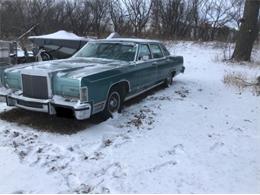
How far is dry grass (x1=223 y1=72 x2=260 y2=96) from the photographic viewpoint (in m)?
8.89

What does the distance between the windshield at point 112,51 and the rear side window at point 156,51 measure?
107cm

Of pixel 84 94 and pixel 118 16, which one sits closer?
pixel 84 94

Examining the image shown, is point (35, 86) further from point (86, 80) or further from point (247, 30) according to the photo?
point (247, 30)

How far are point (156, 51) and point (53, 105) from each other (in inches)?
153

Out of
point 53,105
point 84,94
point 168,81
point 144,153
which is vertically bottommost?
point 144,153

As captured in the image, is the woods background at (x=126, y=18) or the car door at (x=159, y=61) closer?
the car door at (x=159, y=61)

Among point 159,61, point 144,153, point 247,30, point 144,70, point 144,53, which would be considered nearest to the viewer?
point 144,153

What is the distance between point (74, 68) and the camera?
18.5 ft

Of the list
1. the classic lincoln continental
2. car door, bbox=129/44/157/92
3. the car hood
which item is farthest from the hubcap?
car door, bbox=129/44/157/92

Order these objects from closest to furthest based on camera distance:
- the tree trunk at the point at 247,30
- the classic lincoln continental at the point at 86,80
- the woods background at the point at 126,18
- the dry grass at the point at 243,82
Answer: the classic lincoln continental at the point at 86,80, the dry grass at the point at 243,82, the tree trunk at the point at 247,30, the woods background at the point at 126,18

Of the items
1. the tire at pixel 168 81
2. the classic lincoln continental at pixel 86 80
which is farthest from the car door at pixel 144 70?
the tire at pixel 168 81

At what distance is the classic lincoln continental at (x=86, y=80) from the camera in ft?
16.5

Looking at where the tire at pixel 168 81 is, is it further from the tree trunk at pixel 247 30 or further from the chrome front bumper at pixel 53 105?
the tree trunk at pixel 247 30

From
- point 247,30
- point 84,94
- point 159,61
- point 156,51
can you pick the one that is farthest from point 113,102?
point 247,30
